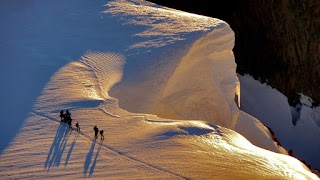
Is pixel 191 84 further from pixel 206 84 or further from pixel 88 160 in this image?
pixel 88 160

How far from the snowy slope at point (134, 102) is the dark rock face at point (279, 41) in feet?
13.8

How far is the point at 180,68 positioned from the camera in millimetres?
11234

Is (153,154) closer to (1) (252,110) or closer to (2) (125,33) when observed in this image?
(2) (125,33)

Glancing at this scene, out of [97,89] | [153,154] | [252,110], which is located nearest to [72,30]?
[97,89]

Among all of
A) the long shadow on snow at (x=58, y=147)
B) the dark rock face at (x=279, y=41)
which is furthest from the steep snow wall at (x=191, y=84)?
the dark rock face at (x=279, y=41)

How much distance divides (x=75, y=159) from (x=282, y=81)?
32.7 feet

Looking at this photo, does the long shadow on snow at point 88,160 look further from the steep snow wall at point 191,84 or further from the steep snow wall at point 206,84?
the steep snow wall at point 206,84

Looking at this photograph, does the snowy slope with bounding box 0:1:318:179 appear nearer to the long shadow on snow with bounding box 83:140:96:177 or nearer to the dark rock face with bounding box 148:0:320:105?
the long shadow on snow with bounding box 83:140:96:177

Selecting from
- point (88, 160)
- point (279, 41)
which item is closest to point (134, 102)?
point (88, 160)

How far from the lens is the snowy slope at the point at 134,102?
7.84 m

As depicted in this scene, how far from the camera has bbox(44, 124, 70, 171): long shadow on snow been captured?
7.78m

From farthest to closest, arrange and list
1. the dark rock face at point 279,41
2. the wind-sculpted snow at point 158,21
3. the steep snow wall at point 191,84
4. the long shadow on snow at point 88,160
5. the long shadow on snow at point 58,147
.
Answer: the dark rock face at point 279,41
the wind-sculpted snow at point 158,21
the steep snow wall at point 191,84
the long shadow on snow at point 58,147
the long shadow on snow at point 88,160

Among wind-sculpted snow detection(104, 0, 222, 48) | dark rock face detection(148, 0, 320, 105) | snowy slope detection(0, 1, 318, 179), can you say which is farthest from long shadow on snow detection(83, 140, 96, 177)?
dark rock face detection(148, 0, 320, 105)

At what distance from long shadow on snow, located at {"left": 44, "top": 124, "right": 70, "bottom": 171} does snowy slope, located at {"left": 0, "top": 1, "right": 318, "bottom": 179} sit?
15mm
